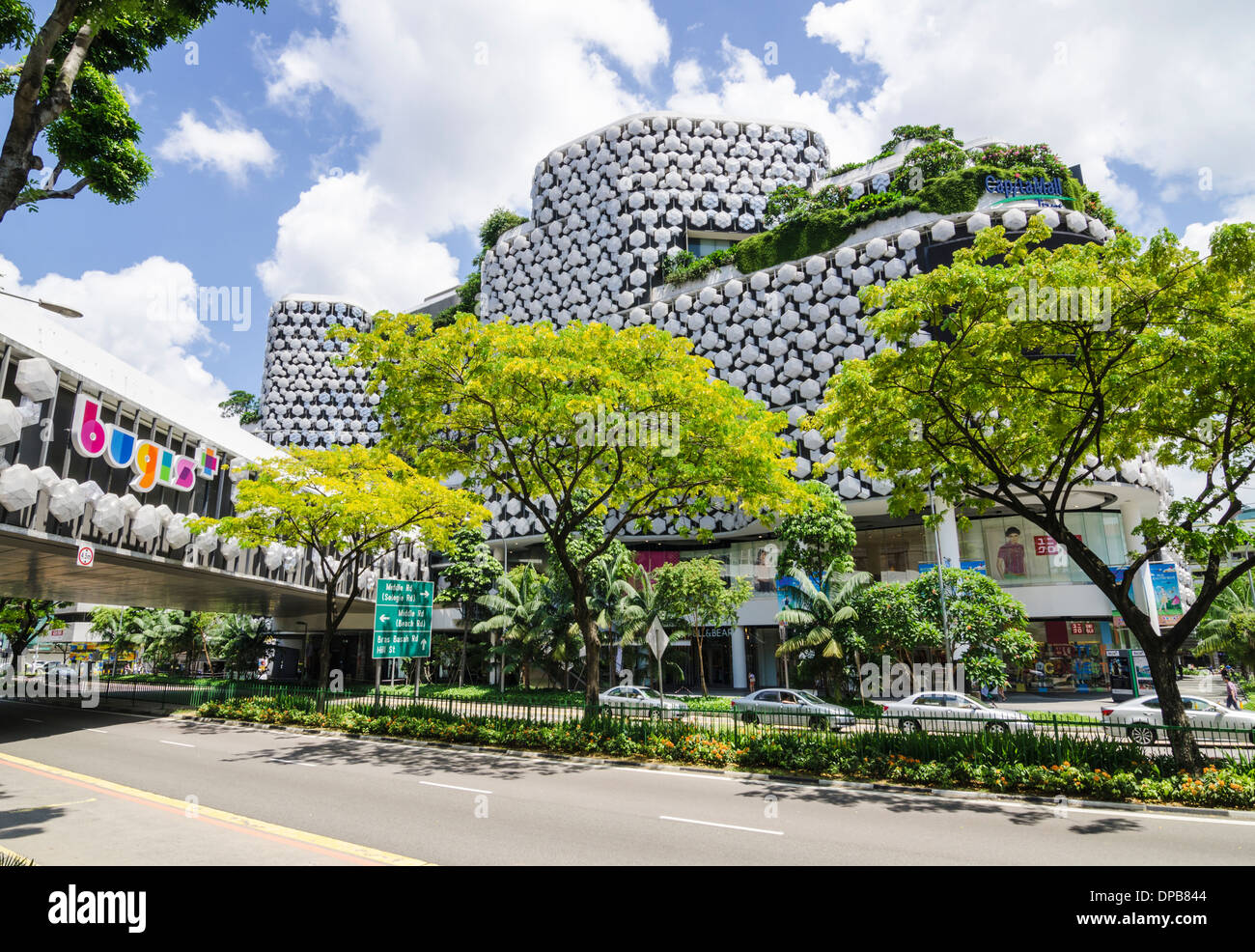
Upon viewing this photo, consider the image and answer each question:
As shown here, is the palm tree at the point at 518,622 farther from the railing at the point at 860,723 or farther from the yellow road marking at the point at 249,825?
the yellow road marking at the point at 249,825

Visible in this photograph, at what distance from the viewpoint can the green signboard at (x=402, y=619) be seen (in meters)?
20.9

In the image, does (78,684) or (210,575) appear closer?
(210,575)

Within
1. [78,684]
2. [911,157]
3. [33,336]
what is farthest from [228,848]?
[911,157]

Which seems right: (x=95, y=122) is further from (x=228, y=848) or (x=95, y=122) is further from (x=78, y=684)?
(x=78, y=684)

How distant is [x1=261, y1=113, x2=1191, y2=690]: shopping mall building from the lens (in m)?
40.3

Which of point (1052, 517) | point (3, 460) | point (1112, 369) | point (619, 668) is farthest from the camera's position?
point (619, 668)

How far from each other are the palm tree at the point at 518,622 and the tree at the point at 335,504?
1442 cm

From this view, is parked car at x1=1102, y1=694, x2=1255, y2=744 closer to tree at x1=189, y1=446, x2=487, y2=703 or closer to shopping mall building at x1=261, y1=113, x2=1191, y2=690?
shopping mall building at x1=261, y1=113, x2=1191, y2=690

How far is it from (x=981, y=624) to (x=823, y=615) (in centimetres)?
598

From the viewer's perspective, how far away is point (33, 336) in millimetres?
16359

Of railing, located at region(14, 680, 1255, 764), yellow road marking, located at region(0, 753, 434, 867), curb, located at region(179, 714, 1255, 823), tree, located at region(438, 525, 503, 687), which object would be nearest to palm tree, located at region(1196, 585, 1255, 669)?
railing, located at region(14, 680, 1255, 764)

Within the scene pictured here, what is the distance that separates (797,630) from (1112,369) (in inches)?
767

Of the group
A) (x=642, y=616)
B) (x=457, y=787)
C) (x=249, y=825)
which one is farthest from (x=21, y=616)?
(x=249, y=825)

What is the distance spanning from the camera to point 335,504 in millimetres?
21172
